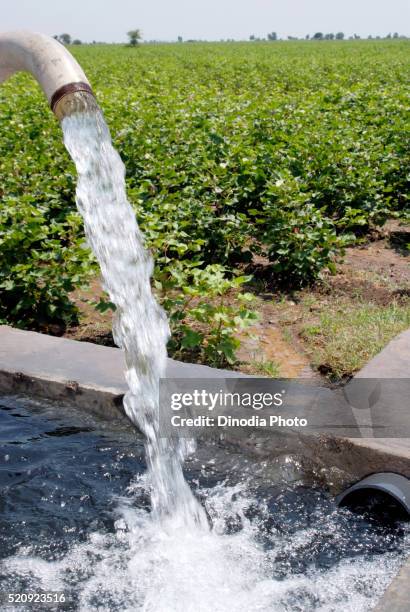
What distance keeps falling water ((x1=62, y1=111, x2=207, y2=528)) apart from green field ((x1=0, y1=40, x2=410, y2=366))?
372 millimetres

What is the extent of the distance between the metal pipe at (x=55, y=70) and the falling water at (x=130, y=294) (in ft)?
0.23

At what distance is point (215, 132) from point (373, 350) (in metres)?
3.63

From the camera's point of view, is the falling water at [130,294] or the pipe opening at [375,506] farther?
the falling water at [130,294]

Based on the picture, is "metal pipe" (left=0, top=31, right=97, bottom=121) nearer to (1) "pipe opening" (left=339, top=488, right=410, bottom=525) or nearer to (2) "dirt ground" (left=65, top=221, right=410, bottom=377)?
(1) "pipe opening" (left=339, top=488, right=410, bottom=525)

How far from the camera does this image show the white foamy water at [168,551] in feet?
7.60

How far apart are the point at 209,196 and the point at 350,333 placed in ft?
6.15

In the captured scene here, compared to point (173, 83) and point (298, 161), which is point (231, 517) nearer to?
point (298, 161)

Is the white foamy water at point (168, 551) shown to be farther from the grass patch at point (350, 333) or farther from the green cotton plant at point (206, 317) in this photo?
the grass patch at point (350, 333)

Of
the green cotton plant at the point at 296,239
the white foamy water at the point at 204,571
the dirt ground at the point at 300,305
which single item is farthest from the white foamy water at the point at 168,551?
the green cotton plant at the point at 296,239

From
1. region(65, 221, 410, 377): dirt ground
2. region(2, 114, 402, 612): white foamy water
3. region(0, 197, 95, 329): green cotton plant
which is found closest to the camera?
region(2, 114, 402, 612): white foamy water

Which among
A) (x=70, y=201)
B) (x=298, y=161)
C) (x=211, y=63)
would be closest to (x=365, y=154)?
(x=298, y=161)

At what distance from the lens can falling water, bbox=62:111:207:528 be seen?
274cm

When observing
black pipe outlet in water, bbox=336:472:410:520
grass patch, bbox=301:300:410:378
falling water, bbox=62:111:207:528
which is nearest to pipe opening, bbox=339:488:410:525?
black pipe outlet in water, bbox=336:472:410:520

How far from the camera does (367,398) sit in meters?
2.94
